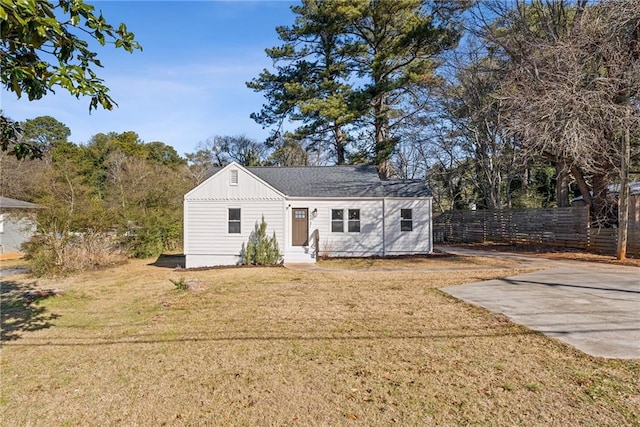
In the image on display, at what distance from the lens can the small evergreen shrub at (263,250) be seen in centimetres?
1293

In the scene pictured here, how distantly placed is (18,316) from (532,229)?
62.8ft

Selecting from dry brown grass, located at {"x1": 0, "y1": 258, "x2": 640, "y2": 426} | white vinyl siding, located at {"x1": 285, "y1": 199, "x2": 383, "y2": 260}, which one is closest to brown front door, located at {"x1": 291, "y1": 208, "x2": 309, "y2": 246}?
white vinyl siding, located at {"x1": 285, "y1": 199, "x2": 383, "y2": 260}

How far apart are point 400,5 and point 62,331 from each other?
2051 centimetres

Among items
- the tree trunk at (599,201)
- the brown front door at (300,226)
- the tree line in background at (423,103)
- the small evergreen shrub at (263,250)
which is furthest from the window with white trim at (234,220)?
the tree trunk at (599,201)

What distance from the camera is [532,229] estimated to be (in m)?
17.4

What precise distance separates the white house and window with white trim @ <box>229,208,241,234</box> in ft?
0.12

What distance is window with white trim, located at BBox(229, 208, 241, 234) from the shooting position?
1344 cm

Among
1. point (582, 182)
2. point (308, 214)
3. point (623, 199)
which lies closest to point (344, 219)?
point (308, 214)

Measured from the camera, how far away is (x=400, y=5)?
63.3ft

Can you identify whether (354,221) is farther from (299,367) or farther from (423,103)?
(423,103)

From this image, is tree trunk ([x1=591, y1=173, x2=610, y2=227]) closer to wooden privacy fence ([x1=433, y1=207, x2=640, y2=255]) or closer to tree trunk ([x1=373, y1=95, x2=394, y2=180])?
wooden privacy fence ([x1=433, y1=207, x2=640, y2=255])

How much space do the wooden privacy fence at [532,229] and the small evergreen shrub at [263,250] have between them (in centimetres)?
1224

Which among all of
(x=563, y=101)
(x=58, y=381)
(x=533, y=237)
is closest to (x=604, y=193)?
(x=533, y=237)

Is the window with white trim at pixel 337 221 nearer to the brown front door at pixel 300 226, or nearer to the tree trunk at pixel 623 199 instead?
the brown front door at pixel 300 226
